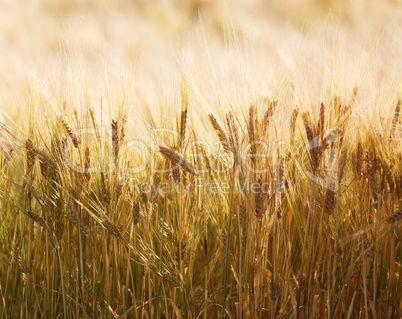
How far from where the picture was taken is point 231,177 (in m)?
0.75

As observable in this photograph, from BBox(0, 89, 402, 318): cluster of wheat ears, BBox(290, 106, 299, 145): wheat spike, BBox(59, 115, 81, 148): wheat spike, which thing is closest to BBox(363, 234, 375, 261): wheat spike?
BBox(0, 89, 402, 318): cluster of wheat ears

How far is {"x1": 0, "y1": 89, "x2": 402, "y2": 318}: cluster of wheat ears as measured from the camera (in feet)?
2.32

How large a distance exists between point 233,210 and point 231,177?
0.29 feet

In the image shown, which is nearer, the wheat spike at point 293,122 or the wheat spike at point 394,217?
the wheat spike at point 394,217

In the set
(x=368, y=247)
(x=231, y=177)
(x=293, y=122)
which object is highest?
(x=293, y=122)

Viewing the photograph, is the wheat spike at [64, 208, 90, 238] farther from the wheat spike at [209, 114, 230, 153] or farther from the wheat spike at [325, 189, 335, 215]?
the wheat spike at [325, 189, 335, 215]

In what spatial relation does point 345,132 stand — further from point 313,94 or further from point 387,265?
point 387,265

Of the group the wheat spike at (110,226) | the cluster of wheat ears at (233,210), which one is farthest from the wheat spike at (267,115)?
the wheat spike at (110,226)

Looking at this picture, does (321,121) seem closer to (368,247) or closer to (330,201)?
(330,201)

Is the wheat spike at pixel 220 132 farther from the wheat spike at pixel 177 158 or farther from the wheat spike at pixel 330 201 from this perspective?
the wheat spike at pixel 330 201

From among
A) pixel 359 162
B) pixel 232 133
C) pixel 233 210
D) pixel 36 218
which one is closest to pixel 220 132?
pixel 232 133

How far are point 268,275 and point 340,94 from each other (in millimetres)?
401

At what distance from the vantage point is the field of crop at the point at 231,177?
28.2 inches

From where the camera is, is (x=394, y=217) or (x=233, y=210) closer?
(x=394, y=217)
